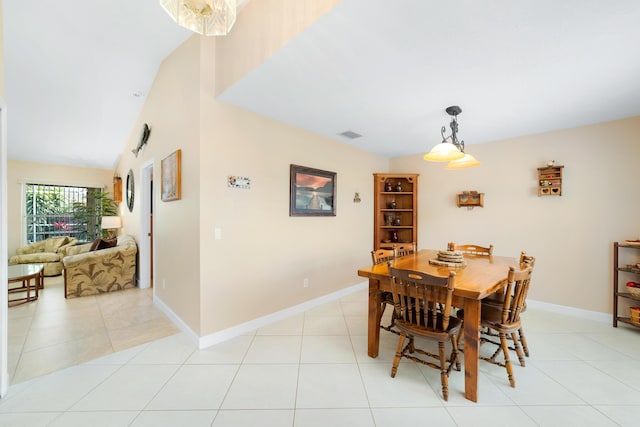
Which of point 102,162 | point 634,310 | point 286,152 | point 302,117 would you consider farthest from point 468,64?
point 102,162

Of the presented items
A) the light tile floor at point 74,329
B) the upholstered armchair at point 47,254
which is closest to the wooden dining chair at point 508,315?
the light tile floor at point 74,329

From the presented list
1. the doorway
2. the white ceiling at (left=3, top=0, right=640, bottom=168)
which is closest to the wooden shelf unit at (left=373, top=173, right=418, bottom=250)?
the white ceiling at (left=3, top=0, right=640, bottom=168)

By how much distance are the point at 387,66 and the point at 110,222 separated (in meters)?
6.61

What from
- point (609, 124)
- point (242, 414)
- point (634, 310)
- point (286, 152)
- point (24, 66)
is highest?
point (24, 66)

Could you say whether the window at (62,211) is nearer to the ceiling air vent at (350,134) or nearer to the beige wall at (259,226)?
the beige wall at (259,226)

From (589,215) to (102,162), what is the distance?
9.36 metres

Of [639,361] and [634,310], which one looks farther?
[634,310]

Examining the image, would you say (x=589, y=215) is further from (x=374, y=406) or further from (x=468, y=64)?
(x=374, y=406)

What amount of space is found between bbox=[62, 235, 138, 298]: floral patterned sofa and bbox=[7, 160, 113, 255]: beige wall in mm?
3053

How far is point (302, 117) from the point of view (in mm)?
2977

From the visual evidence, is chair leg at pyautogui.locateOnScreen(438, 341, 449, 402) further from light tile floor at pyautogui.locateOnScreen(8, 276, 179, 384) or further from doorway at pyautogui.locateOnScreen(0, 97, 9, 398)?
doorway at pyautogui.locateOnScreen(0, 97, 9, 398)

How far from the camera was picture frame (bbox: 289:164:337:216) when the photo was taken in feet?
10.6

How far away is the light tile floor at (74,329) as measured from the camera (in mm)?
2222

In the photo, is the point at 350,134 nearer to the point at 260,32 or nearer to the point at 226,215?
the point at 260,32
